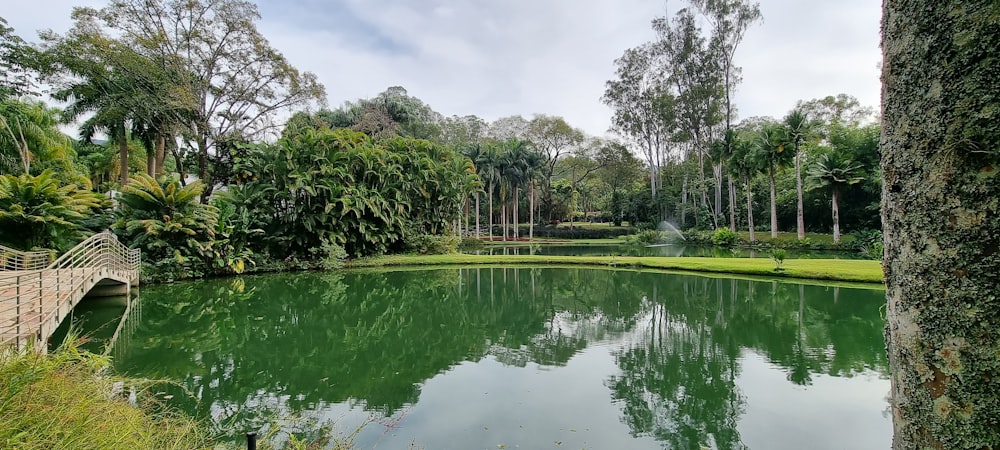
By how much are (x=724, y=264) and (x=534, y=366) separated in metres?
13.8

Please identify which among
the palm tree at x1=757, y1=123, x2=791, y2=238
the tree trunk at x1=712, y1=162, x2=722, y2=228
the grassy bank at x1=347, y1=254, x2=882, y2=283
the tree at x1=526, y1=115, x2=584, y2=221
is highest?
the tree at x1=526, y1=115, x2=584, y2=221

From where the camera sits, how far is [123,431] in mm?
3035

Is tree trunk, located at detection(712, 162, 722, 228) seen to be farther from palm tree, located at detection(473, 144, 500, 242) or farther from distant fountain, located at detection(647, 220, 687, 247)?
palm tree, located at detection(473, 144, 500, 242)

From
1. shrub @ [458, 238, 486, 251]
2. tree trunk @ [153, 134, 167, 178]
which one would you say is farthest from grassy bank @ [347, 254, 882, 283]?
tree trunk @ [153, 134, 167, 178]

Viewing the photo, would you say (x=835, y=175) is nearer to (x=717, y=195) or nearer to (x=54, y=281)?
(x=717, y=195)

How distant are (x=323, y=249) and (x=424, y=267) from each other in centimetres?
468

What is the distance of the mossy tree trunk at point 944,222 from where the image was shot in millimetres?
1312

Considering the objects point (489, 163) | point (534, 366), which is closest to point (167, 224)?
point (534, 366)

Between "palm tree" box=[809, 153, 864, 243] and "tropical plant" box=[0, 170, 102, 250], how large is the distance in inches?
1387

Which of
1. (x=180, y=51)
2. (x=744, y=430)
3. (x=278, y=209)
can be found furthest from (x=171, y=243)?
(x=744, y=430)

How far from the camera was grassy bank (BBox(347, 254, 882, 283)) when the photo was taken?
1500 cm

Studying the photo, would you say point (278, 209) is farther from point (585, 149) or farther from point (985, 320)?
point (585, 149)

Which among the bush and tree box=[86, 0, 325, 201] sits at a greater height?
tree box=[86, 0, 325, 201]

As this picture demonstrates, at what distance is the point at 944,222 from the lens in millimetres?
1385
